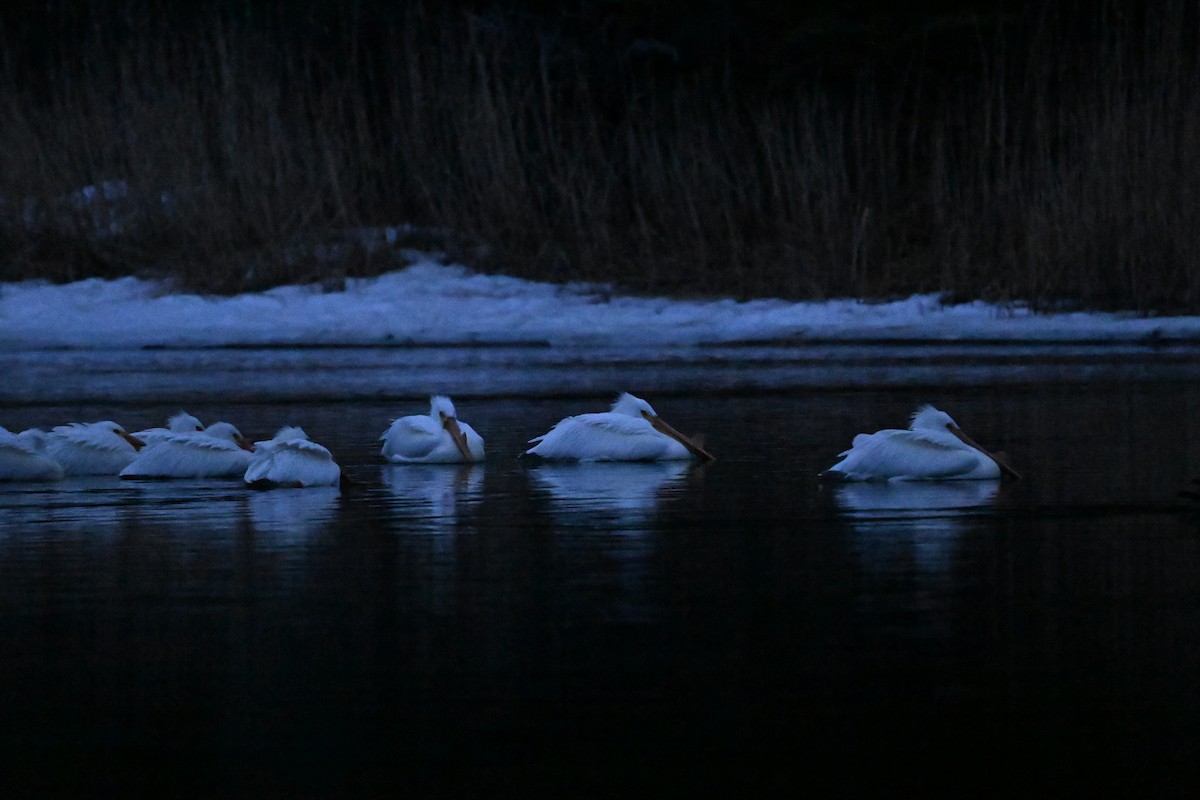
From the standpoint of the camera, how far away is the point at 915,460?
27.0 feet

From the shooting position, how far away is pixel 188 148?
1997 centimetres

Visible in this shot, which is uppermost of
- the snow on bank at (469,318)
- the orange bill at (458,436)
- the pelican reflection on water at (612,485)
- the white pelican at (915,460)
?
the snow on bank at (469,318)

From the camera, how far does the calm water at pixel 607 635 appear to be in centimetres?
381

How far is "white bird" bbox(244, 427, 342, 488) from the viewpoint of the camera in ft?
26.8

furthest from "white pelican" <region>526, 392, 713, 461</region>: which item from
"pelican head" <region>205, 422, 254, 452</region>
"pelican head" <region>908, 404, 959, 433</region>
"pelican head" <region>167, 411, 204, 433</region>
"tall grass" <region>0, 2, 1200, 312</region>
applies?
"tall grass" <region>0, 2, 1200, 312</region>

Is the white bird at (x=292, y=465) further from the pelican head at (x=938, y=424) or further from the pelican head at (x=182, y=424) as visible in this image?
the pelican head at (x=938, y=424)

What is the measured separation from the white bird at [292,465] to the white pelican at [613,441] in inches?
56.0

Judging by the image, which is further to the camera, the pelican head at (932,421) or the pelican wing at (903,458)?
the pelican head at (932,421)

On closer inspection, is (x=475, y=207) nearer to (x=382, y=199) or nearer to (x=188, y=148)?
(x=382, y=199)

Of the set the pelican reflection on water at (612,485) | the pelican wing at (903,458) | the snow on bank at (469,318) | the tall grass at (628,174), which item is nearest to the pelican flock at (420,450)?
the pelican wing at (903,458)

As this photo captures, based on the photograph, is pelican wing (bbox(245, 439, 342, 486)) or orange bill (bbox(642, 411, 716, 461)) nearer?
pelican wing (bbox(245, 439, 342, 486))

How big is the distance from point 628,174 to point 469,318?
4.40m

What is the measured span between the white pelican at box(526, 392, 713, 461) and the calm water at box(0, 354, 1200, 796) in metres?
0.59

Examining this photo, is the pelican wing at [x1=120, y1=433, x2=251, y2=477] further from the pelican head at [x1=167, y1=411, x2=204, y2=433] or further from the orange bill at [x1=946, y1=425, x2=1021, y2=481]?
the orange bill at [x1=946, y1=425, x2=1021, y2=481]
